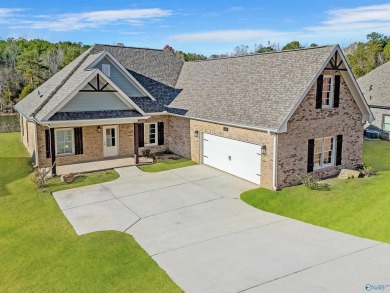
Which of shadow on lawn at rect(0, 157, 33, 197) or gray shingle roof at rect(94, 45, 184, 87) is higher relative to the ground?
gray shingle roof at rect(94, 45, 184, 87)

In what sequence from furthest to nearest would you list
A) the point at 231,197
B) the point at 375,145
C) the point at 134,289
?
the point at 375,145, the point at 231,197, the point at 134,289

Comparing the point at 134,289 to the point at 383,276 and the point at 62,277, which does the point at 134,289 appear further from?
the point at 383,276

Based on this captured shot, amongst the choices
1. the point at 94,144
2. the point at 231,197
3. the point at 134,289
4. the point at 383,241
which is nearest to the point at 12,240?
the point at 134,289

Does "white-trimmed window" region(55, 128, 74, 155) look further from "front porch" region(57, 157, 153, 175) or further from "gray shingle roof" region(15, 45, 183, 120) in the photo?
"gray shingle roof" region(15, 45, 183, 120)

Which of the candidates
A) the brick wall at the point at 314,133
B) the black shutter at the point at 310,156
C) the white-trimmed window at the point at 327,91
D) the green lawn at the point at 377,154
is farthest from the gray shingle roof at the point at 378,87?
the black shutter at the point at 310,156

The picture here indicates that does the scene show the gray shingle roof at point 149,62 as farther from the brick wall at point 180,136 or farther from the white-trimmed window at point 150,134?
the white-trimmed window at point 150,134

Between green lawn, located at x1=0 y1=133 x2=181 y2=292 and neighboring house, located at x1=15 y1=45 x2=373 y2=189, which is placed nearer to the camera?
green lawn, located at x1=0 y1=133 x2=181 y2=292

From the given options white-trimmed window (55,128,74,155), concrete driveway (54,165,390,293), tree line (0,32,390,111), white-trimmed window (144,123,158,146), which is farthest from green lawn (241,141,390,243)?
tree line (0,32,390,111)
